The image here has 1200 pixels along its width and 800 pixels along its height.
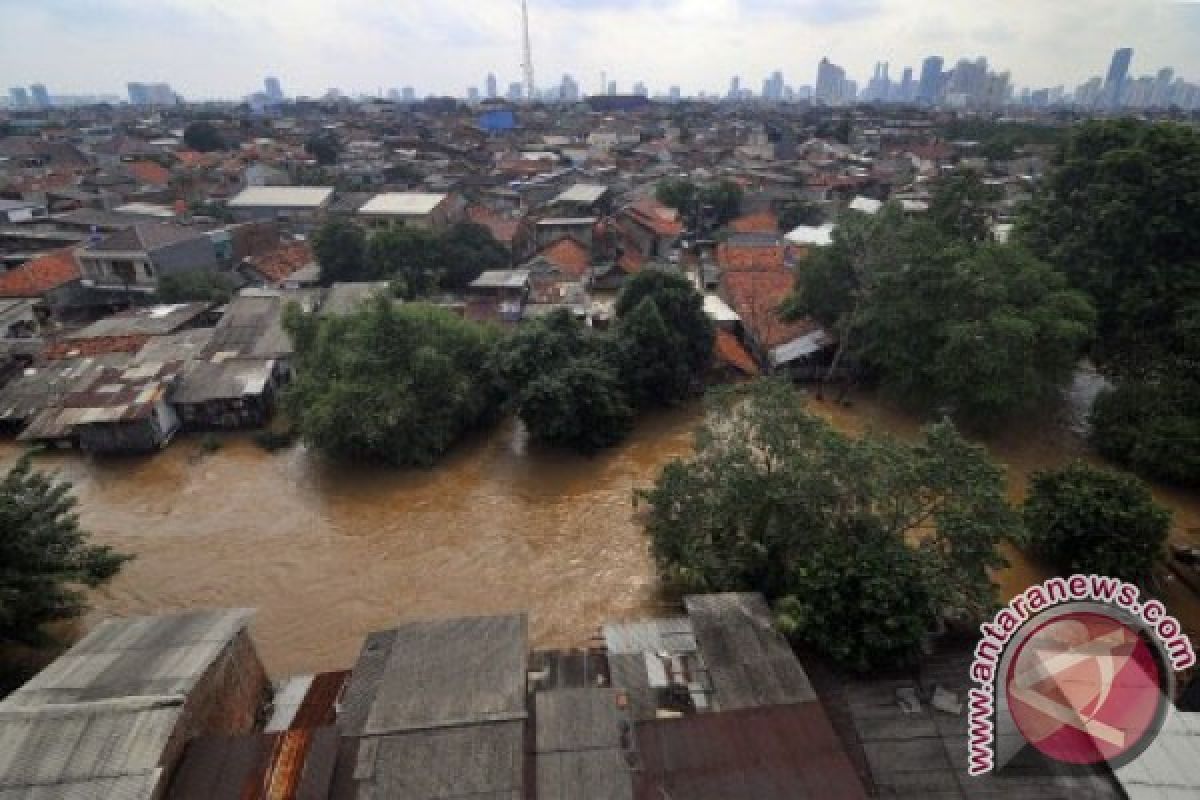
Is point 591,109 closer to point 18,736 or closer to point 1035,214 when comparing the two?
point 1035,214

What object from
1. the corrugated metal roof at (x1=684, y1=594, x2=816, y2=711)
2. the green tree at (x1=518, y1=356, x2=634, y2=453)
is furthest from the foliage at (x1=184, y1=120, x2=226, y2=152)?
the corrugated metal roof at (x1=684, y1=594, x2=816, y2=711)

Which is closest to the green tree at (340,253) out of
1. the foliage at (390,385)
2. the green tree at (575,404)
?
the foliage at (390,385)

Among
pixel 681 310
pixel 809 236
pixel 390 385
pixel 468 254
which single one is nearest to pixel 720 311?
pixel 681 310

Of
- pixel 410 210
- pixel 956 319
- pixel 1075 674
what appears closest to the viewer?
pixel 1075 674

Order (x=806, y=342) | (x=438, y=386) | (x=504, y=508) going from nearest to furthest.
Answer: (x=504, y=508) → (x=438, y=386) → (x=806, y=342)

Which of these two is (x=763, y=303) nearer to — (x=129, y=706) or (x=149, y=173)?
(x=129, y=706)

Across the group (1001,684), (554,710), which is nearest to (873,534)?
(1001,684)
